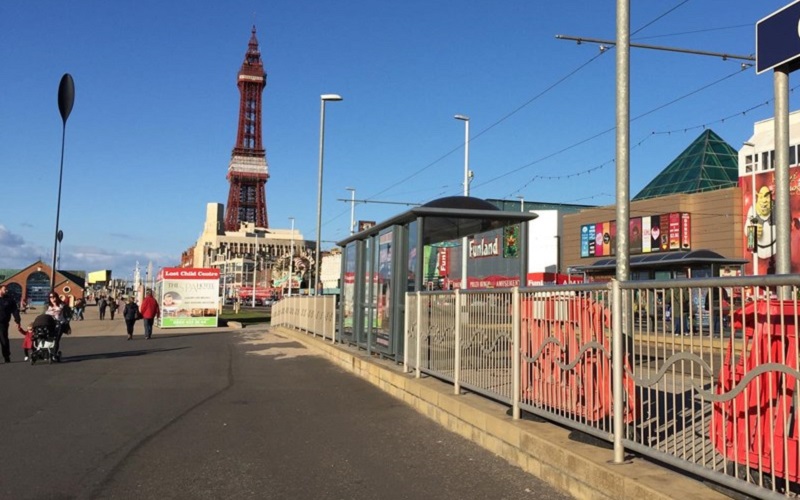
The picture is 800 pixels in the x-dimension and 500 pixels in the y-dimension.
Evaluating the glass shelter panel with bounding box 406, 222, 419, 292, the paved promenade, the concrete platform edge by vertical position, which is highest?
the glass shelter panel with bounding box 406, 222, 419, 292

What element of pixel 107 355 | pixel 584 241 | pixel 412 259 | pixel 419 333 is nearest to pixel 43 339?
pixel 107 355

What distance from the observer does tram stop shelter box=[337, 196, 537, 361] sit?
11.1 metres

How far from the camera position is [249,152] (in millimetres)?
150875

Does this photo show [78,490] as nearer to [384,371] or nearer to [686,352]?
[686,352]

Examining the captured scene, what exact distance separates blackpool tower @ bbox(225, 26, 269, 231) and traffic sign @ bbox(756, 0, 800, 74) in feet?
485

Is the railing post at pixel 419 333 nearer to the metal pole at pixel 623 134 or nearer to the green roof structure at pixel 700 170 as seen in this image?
the metal pole at pixel 623 134

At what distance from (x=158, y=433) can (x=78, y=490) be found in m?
2.19

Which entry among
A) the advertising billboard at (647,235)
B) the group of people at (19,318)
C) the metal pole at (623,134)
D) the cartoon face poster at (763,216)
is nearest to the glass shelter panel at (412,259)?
the metal pole at (623,134)

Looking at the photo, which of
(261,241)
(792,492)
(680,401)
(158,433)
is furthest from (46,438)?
(261,241)

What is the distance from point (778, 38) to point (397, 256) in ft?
22.2

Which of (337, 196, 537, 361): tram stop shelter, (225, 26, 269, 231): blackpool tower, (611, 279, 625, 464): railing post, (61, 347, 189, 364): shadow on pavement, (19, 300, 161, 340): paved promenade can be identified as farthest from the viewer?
(225, 26, 269, 231): blackpool tower

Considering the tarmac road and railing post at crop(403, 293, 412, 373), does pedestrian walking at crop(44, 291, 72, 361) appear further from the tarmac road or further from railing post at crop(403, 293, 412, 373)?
railing post at crop(403, 293, 412, 373)

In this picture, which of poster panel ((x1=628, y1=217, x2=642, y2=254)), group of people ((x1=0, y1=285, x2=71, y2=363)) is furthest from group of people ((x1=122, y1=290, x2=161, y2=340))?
poster panel ((x1=628, y1=217, x2=642, y2=254))

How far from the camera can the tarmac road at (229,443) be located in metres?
5.38
